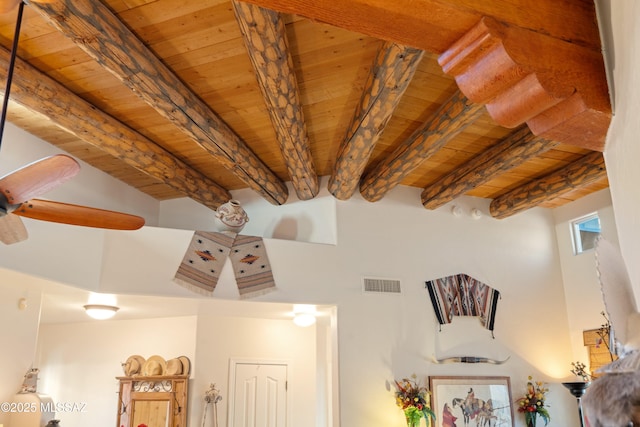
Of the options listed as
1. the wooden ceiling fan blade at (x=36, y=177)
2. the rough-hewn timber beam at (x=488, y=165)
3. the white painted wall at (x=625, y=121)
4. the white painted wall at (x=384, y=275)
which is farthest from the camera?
the white painted wall at (x=384, y=275)

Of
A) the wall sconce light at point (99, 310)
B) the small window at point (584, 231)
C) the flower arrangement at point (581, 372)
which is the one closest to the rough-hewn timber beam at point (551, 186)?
the small window at point (584, 231)

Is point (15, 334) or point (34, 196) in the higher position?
point (34, 196)

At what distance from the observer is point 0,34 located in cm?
319

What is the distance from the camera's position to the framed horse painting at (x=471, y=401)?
513 centimetres

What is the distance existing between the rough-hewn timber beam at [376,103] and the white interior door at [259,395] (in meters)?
2.70

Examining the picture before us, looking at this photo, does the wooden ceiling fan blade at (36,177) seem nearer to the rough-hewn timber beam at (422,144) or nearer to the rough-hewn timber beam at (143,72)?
the rough-hewn timber beam at (143,72)

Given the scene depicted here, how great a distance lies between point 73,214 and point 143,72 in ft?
3.05

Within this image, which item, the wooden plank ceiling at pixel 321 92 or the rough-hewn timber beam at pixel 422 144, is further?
the rough-hewn timber beam at pixel 422 144

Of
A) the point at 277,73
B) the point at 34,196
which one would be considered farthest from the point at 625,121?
the point at 34,196

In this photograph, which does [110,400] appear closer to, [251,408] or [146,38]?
[251,408]

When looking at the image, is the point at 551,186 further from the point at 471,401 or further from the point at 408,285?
the point at 471,401

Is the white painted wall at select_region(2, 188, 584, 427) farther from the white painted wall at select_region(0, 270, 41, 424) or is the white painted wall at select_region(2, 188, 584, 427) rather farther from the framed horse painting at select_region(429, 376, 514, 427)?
the white painted wall at select_region(0, 270, 41, 424)

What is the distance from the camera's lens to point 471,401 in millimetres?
5273

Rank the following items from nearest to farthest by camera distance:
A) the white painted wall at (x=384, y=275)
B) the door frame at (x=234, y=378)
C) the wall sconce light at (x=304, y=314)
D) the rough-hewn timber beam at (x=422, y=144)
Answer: the rough-hewn timber beam at (x=422, y=144)
the white painted wall at (x=384, y=275)
the wall sconce light at (x=304, y=314)
the door frame at (x=234, y=378)
